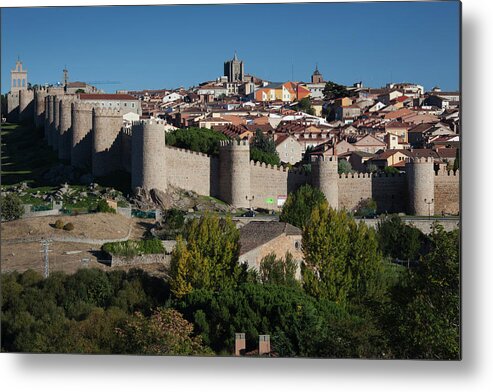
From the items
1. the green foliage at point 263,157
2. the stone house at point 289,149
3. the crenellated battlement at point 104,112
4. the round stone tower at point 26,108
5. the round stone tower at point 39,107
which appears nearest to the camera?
the crenellated battlement at point 104,112

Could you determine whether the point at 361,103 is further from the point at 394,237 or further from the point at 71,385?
the point at 71,385

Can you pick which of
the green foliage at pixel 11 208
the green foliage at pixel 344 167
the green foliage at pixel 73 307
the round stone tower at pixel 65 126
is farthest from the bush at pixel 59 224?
the green foliage at pixel 344 167

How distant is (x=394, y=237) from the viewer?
19812 millimetres

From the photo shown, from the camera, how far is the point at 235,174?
24156 millimetres

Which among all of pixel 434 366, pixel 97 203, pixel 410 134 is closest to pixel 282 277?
pixel 434 366

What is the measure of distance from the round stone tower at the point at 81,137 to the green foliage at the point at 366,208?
4940 mm

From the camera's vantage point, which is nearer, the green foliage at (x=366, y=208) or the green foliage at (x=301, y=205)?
the green foliage at (x=301, y=205)

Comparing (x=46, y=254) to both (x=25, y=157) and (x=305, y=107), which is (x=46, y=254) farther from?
(x=305, y=107)

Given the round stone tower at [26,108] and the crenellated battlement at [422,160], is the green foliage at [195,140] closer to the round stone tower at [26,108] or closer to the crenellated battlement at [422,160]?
the crenellated battlement at [422,160]

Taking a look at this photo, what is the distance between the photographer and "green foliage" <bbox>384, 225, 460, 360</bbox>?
1273 cm

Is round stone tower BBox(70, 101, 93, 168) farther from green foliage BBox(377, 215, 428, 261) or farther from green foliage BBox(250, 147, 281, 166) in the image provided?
green foliage BBox(377, 215, 428, 261)

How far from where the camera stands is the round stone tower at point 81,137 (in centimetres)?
2570

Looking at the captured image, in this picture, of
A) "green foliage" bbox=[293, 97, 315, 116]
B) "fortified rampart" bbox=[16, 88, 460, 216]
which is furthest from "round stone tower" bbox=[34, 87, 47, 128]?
"green foliage" bbox=[293, 97, 315, 116]

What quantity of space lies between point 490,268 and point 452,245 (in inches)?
49.0
